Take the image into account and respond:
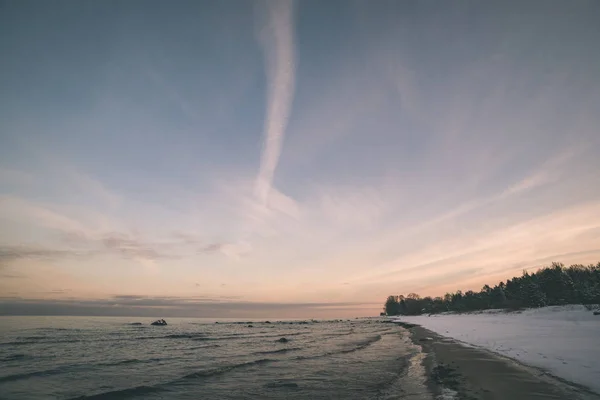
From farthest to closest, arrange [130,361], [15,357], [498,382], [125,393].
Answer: [15,357], [130,361], [125,393], [498,382]

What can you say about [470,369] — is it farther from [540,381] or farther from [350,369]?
[350,369]

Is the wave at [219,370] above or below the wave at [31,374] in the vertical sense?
below

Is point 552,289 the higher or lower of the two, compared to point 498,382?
higher

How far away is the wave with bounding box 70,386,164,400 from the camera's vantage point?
56.2ft

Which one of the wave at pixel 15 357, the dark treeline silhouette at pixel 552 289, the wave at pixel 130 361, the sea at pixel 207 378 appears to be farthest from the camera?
the dark treeline silhouette at pixel 552 289

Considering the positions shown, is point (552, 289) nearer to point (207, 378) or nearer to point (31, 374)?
point (207, 378)

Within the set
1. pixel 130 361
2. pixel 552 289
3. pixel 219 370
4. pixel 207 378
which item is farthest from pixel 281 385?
pixel 552 289

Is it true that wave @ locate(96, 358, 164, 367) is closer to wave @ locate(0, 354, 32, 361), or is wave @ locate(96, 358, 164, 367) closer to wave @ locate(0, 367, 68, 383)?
wave @ locate(0, 367, 68, 383)

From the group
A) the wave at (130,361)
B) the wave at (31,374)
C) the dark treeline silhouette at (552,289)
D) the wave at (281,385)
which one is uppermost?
the dark treeline silhouette at (552,289)

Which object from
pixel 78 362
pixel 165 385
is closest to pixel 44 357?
pixel 78 362

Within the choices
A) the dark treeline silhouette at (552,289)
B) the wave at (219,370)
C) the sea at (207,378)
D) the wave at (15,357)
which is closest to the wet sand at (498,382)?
the sea at (207,378)

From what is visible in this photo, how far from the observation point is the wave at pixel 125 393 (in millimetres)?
17141

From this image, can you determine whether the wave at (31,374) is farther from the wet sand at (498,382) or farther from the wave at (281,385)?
the wet sand at (498,382)

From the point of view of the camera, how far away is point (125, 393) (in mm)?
18000
